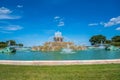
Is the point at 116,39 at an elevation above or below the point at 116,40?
above

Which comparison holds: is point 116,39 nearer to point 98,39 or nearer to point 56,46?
point 98,39

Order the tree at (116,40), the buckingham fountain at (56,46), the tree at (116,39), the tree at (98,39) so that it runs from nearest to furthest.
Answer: the buckingham fountain at (56,46) < the tree at (116,40) < the tree at (116,39) < the tree at (98,39)

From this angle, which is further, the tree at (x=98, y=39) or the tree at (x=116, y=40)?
the tree at (x=98, y=39)

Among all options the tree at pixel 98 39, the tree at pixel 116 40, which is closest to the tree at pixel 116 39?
the tree at pixel 116 40

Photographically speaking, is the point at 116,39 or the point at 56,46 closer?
the point at 56,46

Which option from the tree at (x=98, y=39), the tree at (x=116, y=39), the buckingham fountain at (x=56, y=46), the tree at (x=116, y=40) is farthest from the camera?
the tree at (x=98, y=39)

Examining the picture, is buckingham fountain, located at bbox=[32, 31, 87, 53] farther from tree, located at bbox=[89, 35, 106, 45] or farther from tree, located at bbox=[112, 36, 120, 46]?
tree, located at bbox=[89, 35, 106, 45]

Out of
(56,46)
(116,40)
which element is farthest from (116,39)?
(56,46)

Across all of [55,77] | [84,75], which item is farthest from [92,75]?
[55,77]

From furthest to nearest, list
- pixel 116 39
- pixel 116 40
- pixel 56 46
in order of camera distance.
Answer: pixel 116 39 < pixel 116 40 < pixel 56 46

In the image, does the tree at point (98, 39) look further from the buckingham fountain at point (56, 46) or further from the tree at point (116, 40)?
the buckingham fountain at point (56, 46)

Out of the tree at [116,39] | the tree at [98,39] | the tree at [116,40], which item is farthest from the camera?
the tree at [98,39]

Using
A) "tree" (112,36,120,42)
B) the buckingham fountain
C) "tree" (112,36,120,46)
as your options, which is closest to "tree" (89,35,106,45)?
"tree" (112,36,120,42)

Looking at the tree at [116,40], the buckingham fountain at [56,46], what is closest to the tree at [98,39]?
the tree at [116,40]
